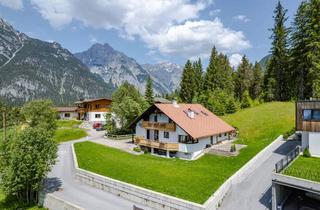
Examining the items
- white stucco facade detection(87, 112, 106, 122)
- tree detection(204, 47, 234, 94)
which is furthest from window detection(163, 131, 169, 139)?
white stucco facade detection(87, 112, 106, 122)

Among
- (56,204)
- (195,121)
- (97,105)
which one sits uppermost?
(97,105)

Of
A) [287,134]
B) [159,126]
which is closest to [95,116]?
[159,126]

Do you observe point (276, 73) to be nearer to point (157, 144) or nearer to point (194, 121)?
point (194, 121)

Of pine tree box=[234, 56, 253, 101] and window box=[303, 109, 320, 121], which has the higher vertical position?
pine tree box=[234, 56, 253, 101]

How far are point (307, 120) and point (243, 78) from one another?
48917 millimetres

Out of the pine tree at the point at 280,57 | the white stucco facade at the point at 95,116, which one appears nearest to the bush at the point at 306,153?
the pine tree at the point at 280,57

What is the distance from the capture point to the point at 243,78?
71375mm

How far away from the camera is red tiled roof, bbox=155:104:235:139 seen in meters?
30.1

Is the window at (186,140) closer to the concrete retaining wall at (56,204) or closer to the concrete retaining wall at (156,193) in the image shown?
the concrete retaining wall at (156,193)

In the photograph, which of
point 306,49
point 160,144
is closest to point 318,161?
point 160,144

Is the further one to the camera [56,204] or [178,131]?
[178,131]

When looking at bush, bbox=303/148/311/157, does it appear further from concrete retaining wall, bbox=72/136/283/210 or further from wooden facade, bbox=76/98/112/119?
wooden facade, bbox=76/98/112/119

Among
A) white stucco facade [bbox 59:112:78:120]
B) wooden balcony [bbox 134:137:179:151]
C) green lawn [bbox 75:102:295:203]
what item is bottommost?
green lawn [bbox 75:102:295:203]

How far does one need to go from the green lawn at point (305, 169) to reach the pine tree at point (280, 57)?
35512 millimetres
